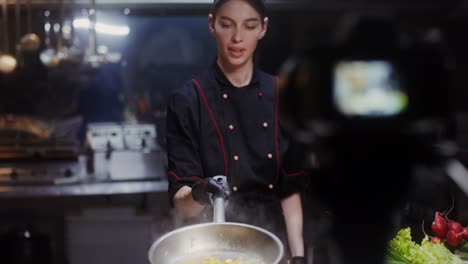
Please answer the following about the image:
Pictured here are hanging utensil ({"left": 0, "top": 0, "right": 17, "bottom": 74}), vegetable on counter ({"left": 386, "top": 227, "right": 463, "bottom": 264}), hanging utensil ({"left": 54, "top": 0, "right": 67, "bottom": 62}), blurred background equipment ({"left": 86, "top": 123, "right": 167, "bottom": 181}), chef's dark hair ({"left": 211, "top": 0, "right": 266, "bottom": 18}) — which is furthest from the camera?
hanging utensil ({"left": 54, "top": 0, "right": 67, "bottom": 62})

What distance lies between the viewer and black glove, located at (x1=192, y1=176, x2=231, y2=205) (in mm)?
1192

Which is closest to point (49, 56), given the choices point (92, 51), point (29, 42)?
point (29, 42)

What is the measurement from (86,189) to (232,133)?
4.35ft

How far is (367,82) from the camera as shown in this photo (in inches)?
36.9

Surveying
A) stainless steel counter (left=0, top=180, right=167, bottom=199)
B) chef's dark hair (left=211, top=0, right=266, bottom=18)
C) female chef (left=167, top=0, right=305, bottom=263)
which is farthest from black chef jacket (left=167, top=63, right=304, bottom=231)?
stainless steel counter (left=0, top=180, right=167, bottom=199)

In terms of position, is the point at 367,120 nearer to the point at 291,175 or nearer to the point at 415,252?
the point at 415,252

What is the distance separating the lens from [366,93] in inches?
37.4

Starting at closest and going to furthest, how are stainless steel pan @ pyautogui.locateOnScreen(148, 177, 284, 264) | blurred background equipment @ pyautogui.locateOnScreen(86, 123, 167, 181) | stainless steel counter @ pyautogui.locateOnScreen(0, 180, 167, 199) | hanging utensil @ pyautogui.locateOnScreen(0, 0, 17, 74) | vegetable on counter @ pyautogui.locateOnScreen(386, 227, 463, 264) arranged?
stainless steel pan @ pyautogui.locateOnScreen(148, 177, 284, 264) < vegetable on counter @ pyautogui.locateOnScreen(386, 227, 463, 264) < stainless steel counter @ pyautogui.locateOnScreen(0, 180, 167, 199) < blurred background equipment @ pyautogui.locateOnScreen(86, 123, 167, 181) < hanging utensil @ pyautogui.locateOnScreen(0, 0, 17, 74)

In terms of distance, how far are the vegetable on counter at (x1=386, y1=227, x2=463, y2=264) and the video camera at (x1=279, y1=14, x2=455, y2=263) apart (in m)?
0.55

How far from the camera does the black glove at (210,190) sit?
3.91 ft

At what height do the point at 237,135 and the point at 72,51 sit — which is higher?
the point at 72,51

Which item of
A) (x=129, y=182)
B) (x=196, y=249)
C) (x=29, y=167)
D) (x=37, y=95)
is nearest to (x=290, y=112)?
(x=196, y=249)

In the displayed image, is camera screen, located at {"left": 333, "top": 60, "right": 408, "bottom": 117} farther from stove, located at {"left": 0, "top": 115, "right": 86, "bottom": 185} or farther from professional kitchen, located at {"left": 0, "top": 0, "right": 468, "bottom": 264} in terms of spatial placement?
stove, located at {"left": 0, "top": 115, "right": 86, "bottom": 185}

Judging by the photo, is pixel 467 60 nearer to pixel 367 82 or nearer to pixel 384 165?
pixel 367 82
